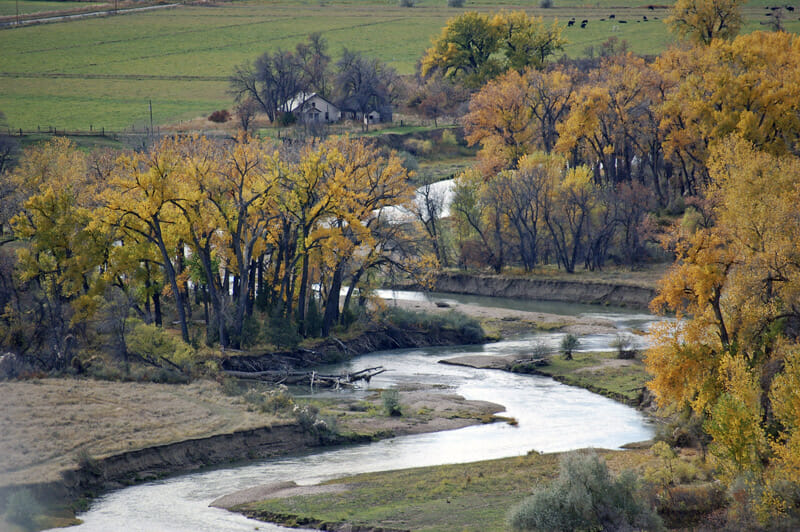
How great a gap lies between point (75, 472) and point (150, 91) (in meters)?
101

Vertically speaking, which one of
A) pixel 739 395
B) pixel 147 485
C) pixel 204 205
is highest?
pixel 204 205

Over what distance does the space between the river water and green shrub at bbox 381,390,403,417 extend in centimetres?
229

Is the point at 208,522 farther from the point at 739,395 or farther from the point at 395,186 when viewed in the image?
the point at 395,186

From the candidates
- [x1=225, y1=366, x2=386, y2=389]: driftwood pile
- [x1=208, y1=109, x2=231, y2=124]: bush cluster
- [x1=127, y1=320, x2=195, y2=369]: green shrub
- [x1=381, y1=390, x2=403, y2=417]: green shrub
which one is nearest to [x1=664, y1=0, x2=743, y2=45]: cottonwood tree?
[x1=208, y1=109, x2=231, y2=124]: bush cluster

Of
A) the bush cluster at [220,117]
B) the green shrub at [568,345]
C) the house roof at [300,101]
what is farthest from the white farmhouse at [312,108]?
the green shrub at [568,345]

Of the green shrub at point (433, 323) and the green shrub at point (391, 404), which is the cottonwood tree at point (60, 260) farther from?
the green shrub at point (433, 323)

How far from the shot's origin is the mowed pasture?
114438 millimetres

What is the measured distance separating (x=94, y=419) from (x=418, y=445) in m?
12.1

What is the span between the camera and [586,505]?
25.9 meters

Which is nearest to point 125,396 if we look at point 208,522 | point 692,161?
point 208,522

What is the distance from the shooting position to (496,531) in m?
26.5

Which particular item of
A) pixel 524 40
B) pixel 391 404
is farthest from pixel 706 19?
pixel 391 404

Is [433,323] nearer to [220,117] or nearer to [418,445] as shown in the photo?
[418,445]

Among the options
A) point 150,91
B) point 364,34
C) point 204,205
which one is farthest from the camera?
point 364,34
